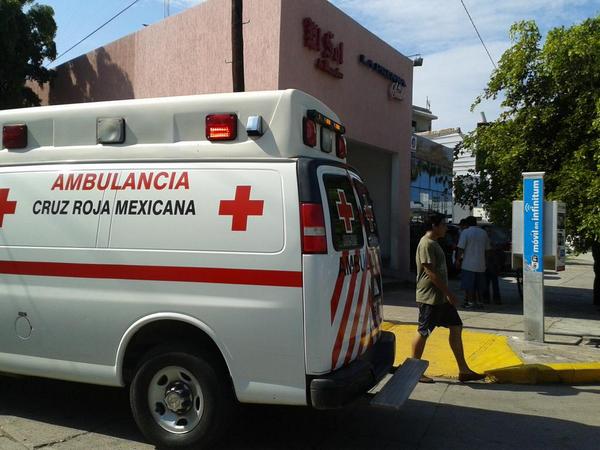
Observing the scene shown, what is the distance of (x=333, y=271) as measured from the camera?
13.0 ft

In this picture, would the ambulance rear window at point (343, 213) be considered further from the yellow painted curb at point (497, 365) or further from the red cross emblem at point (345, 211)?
the yellow painted curb at point (497, 365)

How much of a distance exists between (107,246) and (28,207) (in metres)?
0.89

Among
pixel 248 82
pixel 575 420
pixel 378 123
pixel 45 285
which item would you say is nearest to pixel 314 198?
pixel 45 285

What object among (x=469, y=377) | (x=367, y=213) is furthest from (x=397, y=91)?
(x=367, y=213)

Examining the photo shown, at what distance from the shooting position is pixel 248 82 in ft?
→ 35.9

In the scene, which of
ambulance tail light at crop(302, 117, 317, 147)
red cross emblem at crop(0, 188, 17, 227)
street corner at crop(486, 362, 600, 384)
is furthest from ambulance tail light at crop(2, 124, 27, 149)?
street corner at crop(486, 362, 600, 384)

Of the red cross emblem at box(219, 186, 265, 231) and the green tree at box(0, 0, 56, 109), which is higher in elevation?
the green tree at box(0, 0, 56, 109)

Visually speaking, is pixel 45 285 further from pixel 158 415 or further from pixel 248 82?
pixel 248 82

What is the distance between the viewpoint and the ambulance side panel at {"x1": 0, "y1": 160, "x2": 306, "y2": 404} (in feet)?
13.0

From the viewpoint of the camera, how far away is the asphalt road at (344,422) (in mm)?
4551

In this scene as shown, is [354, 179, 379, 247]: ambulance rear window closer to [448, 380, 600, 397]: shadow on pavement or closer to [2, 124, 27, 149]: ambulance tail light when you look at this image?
[448, 380, 600, 397]: shadow on pavement

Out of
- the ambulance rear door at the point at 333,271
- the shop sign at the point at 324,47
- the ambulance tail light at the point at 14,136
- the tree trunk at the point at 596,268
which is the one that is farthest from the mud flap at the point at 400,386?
the shop sign at the point at 324,47

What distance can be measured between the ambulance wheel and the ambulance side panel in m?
0.17

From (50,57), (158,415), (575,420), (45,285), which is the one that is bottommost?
(575,420)
